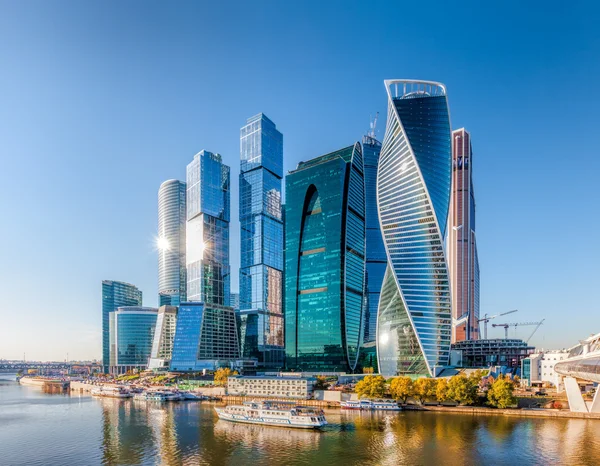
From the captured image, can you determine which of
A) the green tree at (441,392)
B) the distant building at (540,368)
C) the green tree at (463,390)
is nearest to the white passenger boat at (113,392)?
the green tree at (441,392)

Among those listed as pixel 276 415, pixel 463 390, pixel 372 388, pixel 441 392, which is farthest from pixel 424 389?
pixel 276 415

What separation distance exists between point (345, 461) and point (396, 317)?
Result: 373 feet

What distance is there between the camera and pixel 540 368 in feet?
556

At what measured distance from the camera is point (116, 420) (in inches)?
4628

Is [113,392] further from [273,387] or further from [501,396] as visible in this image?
[501,396]

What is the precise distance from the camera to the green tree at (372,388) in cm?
13150

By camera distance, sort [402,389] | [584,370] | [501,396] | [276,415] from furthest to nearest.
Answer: [402,389] → [501,396] → [276,415] → [584,370]

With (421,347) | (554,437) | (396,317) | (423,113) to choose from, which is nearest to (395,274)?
(396,317)

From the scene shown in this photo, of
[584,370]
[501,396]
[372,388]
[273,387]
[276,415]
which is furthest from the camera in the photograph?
[273,387]

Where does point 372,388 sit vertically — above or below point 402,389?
below

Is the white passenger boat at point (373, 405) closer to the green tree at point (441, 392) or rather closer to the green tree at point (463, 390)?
the green tree at point (441, 392)

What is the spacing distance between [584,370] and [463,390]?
4401 cm

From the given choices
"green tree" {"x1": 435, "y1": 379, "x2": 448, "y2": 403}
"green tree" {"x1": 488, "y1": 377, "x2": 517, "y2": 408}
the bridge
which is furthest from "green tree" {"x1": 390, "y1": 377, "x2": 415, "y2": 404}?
the bridge

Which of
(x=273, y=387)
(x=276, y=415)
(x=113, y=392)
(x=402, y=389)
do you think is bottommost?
(x=113, y=392)
